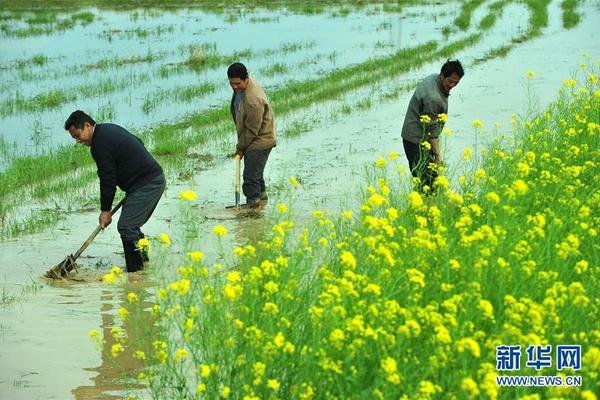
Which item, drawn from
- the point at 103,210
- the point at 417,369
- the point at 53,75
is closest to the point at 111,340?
the point at 103,210

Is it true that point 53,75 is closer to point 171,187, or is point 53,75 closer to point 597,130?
point 171,187

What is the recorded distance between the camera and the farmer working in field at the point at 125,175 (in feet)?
24.6

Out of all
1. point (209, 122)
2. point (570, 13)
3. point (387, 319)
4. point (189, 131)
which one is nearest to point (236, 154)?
point (189, 131)

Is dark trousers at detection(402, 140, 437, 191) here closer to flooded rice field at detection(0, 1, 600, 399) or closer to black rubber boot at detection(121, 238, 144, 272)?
flooded rice field at detection(0, 1, 600, 399)

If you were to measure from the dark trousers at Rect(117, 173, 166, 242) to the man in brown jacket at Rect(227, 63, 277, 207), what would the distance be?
64.4 inches

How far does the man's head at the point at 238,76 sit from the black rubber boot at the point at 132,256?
1.89 m

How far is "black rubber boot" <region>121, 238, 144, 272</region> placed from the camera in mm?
7789

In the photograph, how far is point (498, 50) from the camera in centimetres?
2142

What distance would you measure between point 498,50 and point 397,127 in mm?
8424

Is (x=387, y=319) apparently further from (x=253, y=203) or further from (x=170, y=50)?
(x=170, y=50)

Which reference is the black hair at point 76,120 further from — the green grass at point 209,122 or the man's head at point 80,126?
the green grass at point 209,122

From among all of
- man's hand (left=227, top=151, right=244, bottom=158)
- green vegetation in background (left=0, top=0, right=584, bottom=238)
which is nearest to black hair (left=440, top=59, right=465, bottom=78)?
man's hand (left=227, top=151, right=244, bottom=158)

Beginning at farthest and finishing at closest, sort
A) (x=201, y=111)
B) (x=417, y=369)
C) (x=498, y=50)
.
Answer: (x=498, y=50)
(x=201, y=111)
(x=417, y=369)

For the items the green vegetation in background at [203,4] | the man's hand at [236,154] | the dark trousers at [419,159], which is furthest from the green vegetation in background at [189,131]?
the green vegetation in background at [203,4]
